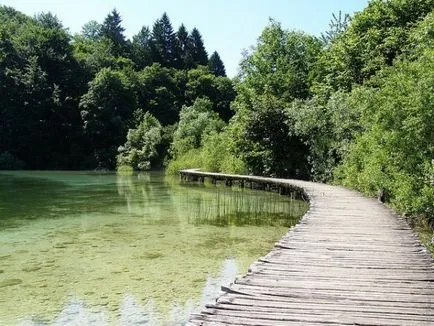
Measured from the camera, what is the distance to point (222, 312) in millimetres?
4477

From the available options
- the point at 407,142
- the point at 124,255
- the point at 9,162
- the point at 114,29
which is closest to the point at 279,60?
the point at 407,142

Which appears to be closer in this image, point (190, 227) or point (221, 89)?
Answer: point (190, 227)

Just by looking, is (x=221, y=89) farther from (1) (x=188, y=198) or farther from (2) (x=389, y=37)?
(1) (x=188, y=198)

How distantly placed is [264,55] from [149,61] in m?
47.7

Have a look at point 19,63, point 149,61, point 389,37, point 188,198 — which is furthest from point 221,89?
point 188,198

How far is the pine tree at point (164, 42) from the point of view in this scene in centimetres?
8488

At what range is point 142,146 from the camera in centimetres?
5272

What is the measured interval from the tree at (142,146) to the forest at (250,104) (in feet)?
0.41

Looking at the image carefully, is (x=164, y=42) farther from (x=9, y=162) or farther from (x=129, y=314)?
(x=129, y=314)

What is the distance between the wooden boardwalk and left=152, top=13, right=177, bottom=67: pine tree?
78912mm

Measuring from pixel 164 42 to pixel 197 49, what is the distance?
5.84 m

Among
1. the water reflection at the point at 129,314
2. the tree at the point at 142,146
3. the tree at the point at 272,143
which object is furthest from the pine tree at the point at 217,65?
the water reflection at the point at 129,314

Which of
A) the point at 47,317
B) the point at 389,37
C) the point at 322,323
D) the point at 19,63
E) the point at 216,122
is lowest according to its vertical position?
the point at 47,317

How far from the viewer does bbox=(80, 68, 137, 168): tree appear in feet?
189
